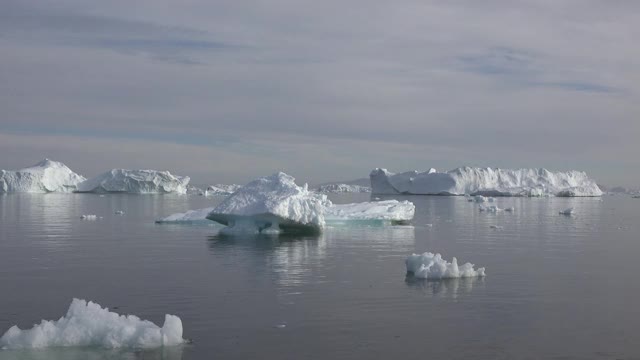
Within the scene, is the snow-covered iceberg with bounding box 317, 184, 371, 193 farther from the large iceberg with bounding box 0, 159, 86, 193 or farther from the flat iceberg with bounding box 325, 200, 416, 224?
the flat iceberg with bounding box 325, 200, 416, 224

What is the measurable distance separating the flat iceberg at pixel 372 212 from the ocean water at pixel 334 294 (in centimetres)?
605

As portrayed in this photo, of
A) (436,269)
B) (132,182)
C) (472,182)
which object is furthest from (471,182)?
(436,269)

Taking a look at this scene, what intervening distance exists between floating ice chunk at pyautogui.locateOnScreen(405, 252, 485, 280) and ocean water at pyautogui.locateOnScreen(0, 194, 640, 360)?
38 centimetres

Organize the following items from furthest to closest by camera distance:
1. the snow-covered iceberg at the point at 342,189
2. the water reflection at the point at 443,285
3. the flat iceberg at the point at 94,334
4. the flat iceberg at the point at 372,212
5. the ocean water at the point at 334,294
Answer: the snow-covered iceberg at the point at 342,189 < the flat iceberg at the point at 372,212 < the water reflection at the point at 443,285 < the ocean water at the point at 334,294 < the flat iceberg at the point at 94,334

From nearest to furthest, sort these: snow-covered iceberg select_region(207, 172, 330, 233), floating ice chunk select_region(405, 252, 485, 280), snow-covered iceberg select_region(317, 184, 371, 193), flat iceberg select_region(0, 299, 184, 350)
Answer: flat iceberg select_region(0, 299, 184, 350), floating ice chunk select_region(405, 252, 485, 280), snow-covered iceberg select_region(207, 172, 330, 233), snow-covered iceberg select_region(317, 184, 371, 193)

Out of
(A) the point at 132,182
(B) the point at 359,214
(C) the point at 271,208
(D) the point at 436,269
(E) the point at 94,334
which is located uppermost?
(A) the point at 132,182

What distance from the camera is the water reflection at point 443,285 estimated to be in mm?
15984

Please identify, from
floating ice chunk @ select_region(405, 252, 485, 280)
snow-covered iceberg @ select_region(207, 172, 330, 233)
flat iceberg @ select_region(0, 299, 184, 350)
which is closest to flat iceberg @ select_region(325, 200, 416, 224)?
snow-covered iceberg @ select_region(207, 172, 330, 233)

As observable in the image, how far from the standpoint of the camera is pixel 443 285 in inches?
664

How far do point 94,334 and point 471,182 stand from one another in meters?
104

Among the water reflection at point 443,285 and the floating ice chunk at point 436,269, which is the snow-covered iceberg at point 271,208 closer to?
the floating ice chunk at point 436,269

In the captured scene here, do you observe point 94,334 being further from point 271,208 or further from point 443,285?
point 271,208

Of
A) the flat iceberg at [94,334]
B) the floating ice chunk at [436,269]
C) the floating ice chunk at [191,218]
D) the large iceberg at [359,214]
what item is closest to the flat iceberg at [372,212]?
the large iceberg at [359,214]

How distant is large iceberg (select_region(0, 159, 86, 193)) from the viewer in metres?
90.6
